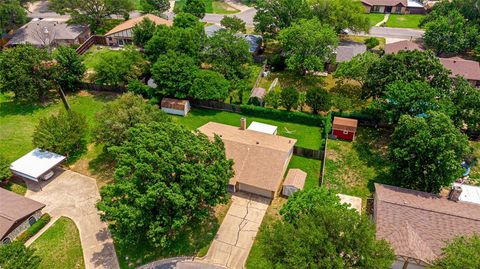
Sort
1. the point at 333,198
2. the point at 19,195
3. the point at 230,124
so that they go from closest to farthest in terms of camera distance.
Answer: the point at 333,198 → the point at 19,195 → the point at 230,124

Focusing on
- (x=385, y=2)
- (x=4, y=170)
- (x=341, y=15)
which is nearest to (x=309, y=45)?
(x=341, y=15)

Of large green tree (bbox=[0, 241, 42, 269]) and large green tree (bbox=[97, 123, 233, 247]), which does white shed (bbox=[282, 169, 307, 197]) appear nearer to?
large green tree (bbox=[97, 123, 233, 247])

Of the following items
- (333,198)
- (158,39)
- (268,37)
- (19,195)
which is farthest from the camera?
(268,37)

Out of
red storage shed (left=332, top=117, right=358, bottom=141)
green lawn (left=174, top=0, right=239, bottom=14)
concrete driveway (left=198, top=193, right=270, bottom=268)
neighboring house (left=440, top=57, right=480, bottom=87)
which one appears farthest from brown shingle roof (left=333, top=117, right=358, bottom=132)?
green lawn (left=174, top=0, right=239, bottom=14)

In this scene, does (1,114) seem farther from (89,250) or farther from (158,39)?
(89,250)

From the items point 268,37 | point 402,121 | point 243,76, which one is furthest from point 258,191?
point 268,37

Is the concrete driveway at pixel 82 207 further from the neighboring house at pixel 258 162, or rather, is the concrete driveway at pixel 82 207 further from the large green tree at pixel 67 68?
the large green tree at pixel 67 68

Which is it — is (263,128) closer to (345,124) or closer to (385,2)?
(345,124)
